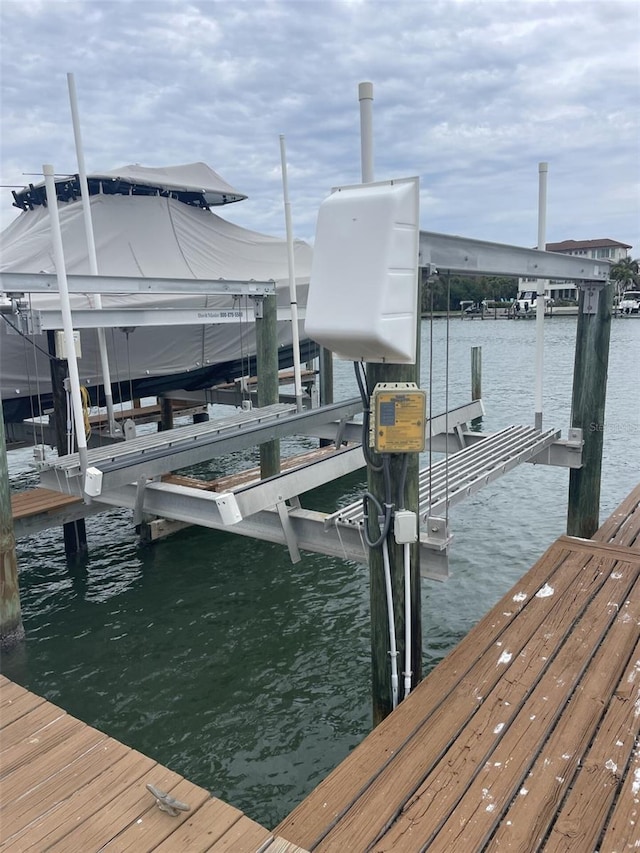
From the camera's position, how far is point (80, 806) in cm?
311

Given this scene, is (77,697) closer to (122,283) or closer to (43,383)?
(122,283)

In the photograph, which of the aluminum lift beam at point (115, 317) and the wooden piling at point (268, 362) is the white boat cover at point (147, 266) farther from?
the aluminum lift beam at point (115, 317)

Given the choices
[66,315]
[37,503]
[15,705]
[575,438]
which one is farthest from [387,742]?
[37,503]

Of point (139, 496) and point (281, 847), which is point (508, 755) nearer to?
point (281, 847)

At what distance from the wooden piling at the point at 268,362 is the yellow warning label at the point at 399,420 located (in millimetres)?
6113

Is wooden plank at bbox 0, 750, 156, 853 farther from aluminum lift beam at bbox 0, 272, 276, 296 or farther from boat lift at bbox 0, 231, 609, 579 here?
aluminum lift beam at bbox 0, 272, 276, 296

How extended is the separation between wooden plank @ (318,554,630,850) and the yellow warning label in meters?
1.47

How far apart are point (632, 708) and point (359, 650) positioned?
3.33 meters

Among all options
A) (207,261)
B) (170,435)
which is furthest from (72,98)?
(207,261)

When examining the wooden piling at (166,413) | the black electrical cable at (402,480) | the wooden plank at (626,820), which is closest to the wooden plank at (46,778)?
the black electrical cable at (402,480)

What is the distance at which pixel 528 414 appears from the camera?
1878 cm

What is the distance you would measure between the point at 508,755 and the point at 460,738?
255 mm

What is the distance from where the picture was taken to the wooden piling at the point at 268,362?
987cm

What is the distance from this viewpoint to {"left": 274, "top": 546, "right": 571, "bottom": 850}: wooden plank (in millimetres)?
2889
